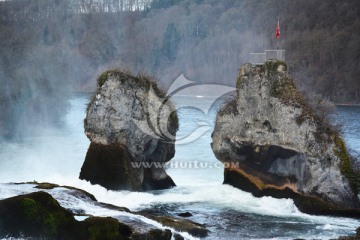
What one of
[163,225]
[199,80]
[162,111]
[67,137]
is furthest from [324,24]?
[163,225]

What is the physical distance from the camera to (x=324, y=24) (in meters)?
173

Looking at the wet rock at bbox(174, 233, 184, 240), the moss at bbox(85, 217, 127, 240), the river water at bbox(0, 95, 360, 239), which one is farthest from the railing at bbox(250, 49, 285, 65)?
the moss at bbox(85, 217, 127, 240)

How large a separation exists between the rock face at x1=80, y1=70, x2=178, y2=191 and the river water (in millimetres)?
1255

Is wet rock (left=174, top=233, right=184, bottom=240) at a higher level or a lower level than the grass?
lower

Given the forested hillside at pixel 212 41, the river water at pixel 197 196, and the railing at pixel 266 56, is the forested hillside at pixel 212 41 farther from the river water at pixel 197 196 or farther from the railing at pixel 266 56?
the railing at pixel 266 56

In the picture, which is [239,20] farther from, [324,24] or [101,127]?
[101,127]

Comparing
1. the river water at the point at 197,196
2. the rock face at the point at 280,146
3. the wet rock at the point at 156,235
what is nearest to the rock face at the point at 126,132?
the river water at the point at 197,196

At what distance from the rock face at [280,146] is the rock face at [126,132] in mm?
4297

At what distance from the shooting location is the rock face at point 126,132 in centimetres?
4200

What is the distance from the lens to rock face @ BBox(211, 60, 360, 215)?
124ft

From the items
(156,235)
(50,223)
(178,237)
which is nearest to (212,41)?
(178,237)

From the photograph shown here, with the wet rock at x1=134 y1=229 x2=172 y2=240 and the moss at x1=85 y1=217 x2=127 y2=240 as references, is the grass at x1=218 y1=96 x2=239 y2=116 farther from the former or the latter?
the moss at x1=85 y1=217 x2=127 y2=240

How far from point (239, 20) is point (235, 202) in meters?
154

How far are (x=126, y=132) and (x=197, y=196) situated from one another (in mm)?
6332
